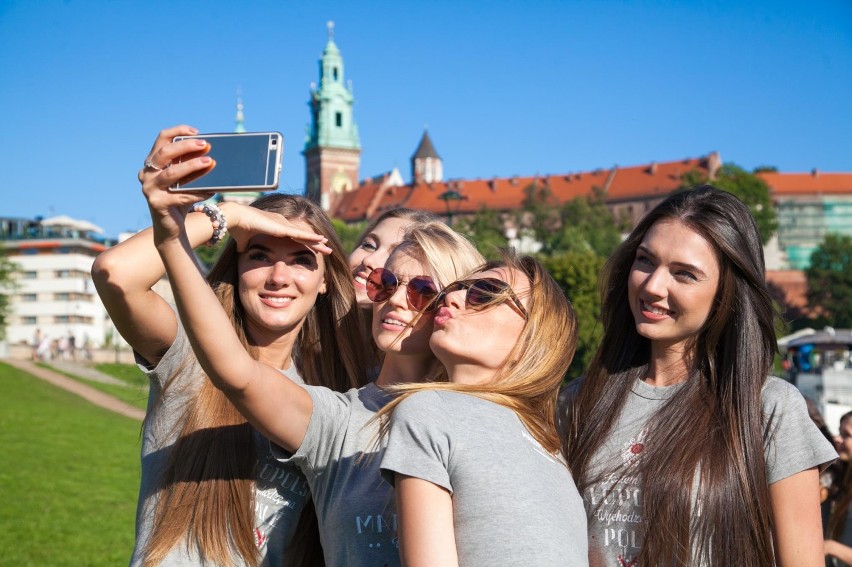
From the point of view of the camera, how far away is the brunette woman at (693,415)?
9.69ft

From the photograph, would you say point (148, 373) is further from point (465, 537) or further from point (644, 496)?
point (644, 496)

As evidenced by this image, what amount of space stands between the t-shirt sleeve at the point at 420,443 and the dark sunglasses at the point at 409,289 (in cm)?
62

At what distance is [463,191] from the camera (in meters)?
107

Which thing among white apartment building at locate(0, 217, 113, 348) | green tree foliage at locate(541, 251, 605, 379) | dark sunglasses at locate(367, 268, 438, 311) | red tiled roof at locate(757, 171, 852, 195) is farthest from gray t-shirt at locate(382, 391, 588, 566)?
red tiled roof at locate(757, 171, 852, 195)

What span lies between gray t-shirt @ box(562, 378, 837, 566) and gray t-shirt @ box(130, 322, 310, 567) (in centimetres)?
84

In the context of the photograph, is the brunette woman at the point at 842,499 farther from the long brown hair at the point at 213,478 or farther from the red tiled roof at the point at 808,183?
the red tiled roof at the point at 808,183

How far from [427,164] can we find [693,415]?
11626cm

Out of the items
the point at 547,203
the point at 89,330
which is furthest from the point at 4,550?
the point at 547,203

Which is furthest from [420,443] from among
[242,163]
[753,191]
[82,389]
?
[753,191]

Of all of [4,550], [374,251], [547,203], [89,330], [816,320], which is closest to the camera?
[374,251]

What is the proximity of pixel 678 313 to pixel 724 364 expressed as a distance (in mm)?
209

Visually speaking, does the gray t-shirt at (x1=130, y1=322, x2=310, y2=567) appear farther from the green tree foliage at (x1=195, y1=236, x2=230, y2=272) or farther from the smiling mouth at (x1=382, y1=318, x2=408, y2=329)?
the smiling mouth at (x1=382, y1=318, x2=408, y2=329)

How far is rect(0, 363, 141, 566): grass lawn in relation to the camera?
32.0ft

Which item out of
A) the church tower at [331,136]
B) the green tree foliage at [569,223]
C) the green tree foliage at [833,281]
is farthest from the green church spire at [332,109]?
the green tree foliage at [833,281]
